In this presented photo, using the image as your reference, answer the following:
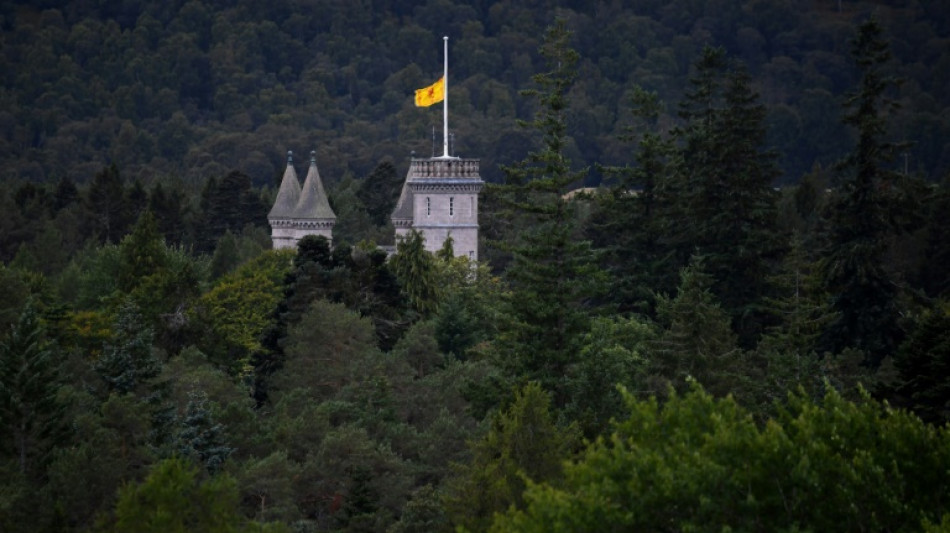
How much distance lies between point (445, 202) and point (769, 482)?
169 ft

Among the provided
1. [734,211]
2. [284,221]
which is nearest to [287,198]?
[284,221]

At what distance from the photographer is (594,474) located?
26938 millimetres

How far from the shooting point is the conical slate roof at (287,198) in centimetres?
8319

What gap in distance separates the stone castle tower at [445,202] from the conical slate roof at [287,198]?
8.30 meters

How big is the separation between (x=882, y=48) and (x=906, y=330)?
29.6ft

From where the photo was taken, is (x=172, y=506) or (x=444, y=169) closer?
(x=172, y=506)

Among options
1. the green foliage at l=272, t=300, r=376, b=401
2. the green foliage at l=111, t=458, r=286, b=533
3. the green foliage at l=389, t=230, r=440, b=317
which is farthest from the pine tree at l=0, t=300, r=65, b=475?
the green foliage at l=389, t=230, r=440, b=317

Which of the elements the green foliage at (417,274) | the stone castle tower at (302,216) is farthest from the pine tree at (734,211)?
the stone castle tower at (302,216)

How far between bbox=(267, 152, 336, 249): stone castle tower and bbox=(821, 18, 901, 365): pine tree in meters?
31.7

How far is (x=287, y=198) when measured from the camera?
3312 inches

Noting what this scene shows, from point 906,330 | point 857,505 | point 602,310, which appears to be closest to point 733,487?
point 857,505

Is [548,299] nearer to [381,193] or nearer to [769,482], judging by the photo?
[769,482]

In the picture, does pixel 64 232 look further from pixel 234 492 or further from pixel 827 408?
pixel 827 408

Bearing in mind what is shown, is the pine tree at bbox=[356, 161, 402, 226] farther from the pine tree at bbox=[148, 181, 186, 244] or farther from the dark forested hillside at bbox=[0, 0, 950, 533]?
the dark forested hillside at bbox=[0, 0, 950, 533]
